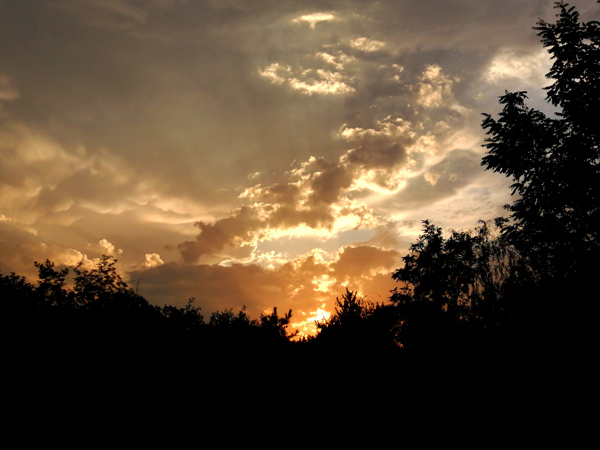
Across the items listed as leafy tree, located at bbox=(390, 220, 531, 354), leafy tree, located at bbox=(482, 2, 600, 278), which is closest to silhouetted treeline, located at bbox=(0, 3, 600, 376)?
leafy tree, located at bbox=(482, 2, 600, 278)

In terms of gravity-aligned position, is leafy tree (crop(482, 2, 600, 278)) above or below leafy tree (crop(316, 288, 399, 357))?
above

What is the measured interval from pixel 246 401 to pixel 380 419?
618 cm

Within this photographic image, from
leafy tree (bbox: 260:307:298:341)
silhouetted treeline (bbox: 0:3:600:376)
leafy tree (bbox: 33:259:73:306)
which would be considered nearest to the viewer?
silhouetted treeline (bbox: 0:3:600:376)

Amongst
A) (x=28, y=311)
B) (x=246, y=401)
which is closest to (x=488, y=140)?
(x=246, y=401)

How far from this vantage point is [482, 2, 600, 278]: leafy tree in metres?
15.9

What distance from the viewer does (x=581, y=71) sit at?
16172 millimetres

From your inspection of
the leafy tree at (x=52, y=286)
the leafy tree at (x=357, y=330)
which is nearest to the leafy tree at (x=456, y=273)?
the leafy tree at (x=357, y=330)

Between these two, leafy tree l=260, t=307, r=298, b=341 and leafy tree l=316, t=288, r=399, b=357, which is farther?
leafy tree l=260, t=307, r=298, b=341

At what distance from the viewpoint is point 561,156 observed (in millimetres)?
17422

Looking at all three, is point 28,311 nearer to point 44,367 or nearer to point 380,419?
point 44,367

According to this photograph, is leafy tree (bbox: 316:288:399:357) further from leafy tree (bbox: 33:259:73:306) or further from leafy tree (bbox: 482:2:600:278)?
leafy tree (bbox: 33:259:73:306)

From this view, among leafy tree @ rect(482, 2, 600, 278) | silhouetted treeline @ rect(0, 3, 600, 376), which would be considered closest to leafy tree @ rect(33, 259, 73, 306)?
silhouetted treeline @ rect(0, 3, 600, 376)

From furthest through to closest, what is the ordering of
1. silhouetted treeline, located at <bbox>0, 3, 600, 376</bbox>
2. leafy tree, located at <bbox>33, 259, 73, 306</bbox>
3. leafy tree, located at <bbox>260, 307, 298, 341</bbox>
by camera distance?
leafy tree, located at <bbox>33, 259, 73, 306</bbox>, leafy tree, located at <bbox>260, 307, 298, 341</bbox>, silhouetted treeline, located at <bbox>0, 3, 600, 376</bbox>

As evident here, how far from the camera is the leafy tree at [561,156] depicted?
15.9 metres
